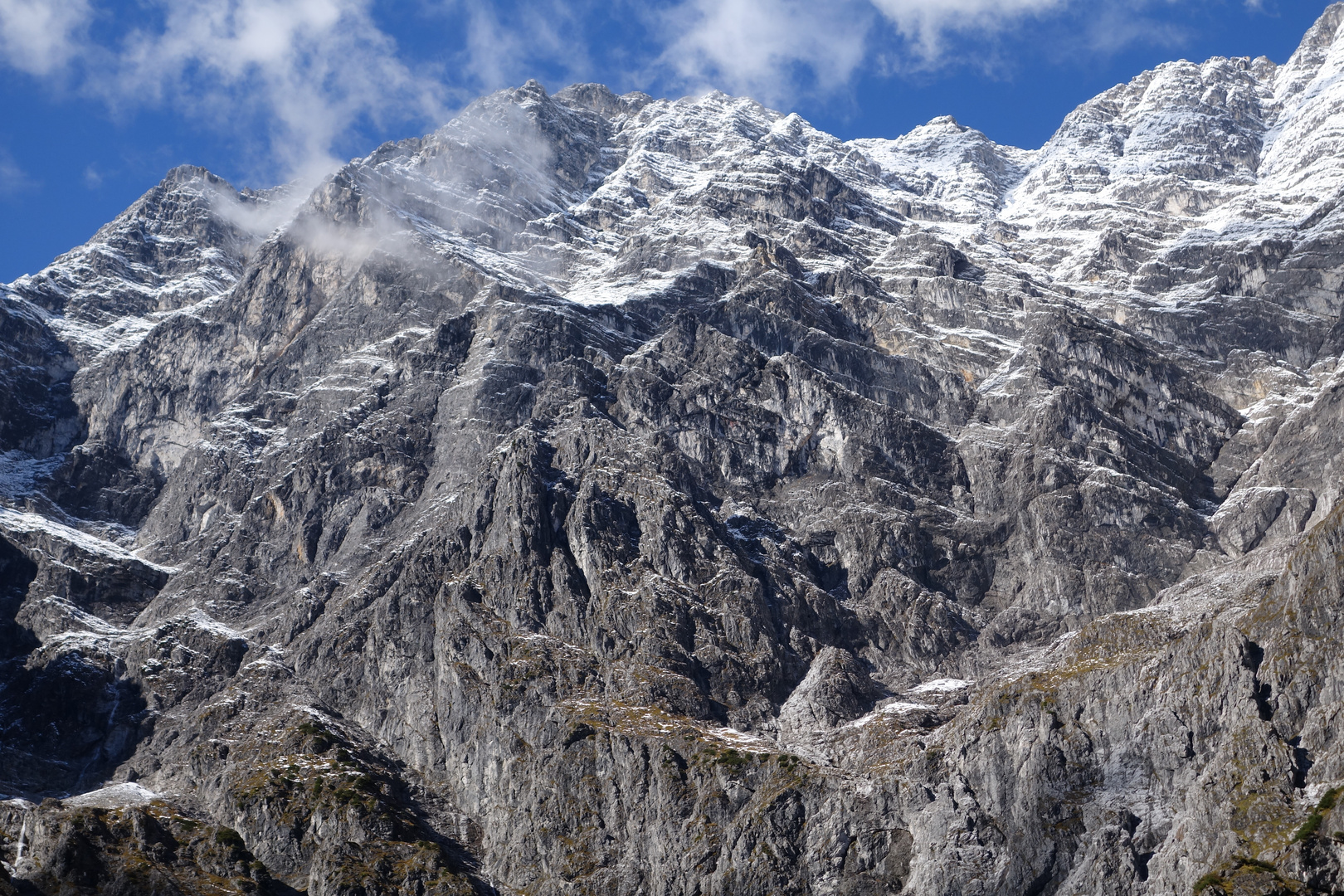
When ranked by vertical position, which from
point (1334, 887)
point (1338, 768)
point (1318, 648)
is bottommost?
point (1334, 887)

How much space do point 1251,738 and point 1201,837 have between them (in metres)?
16.0

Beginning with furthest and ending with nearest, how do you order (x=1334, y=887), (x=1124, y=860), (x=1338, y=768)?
1. (x=1124, y=860)
2. (x=1338, y=768)
3. (x=1334, y=887)

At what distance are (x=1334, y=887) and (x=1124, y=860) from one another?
32686 millimetres

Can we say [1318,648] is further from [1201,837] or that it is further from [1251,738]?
[1201,837]

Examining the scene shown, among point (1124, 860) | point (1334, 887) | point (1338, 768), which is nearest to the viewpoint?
point (1334, 887)

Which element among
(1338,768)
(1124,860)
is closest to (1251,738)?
(1338,768)

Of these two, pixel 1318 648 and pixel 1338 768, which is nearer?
pixel 1338 768

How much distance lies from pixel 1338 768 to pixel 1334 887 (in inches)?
748

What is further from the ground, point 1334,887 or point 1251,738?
point 1251,738

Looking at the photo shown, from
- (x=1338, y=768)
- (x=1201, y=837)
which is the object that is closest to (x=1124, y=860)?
(x=1201, y=837)

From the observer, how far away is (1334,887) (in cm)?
16625

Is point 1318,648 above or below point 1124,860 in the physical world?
above

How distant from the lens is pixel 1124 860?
194500 mm

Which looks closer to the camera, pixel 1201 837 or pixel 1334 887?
pixel 1334 887
